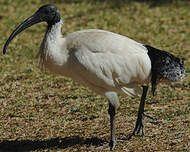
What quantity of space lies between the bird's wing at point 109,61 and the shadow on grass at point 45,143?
0.89 m

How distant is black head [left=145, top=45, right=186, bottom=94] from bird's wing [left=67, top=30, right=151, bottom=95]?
0.29 ft

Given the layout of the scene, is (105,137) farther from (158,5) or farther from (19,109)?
(158,5)

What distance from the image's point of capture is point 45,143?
5.95m

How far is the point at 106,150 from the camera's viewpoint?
18.8 feet

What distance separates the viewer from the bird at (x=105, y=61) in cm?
542

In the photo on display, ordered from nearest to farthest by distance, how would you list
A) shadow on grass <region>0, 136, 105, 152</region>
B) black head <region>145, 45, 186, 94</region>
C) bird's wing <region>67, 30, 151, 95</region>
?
bird's wing <region>67, 30, 151, 95</region> → black head <region>145, 45, 186, 94</region> → shadow on grass <region>0, 136, 105, 152</region>

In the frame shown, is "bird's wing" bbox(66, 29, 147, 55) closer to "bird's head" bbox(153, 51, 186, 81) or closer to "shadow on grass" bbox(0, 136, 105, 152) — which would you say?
"bird's head" bbox(153, 51, 186, 81)

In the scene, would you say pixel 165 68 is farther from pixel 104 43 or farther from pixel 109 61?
pixel 104 43

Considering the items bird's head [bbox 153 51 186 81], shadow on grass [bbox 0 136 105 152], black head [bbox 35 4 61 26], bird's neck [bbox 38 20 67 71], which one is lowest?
shadow on grass [bbox 0 136 105 152]

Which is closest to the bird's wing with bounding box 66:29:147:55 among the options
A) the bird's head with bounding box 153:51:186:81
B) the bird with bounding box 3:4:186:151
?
the bird with bounding box 3:4:186:151

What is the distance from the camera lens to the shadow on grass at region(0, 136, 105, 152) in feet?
19.2

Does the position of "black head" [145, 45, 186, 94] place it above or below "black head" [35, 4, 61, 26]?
below

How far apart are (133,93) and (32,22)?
163cm


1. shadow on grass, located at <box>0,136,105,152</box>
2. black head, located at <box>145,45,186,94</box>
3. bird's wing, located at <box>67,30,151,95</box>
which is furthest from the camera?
shadow on grass, located at <box>0,136,105,152</box>
